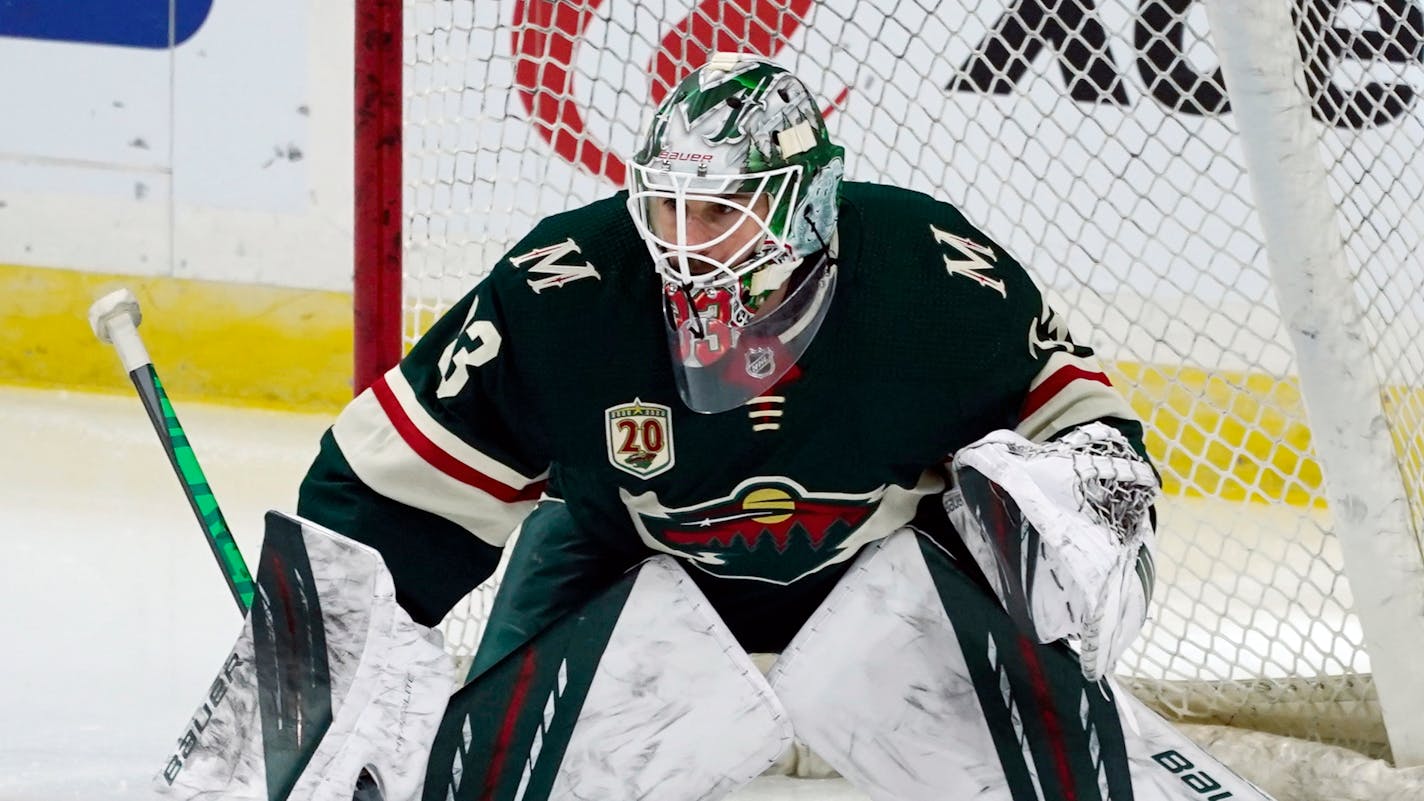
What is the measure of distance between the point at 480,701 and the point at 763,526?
326mm

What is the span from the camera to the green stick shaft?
205cm

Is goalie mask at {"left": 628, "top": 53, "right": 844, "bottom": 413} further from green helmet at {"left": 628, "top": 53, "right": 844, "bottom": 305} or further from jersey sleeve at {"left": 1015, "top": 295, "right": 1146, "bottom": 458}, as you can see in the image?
jersey sleeve at {"left": 1015, "top": 295, "right": 1146, "bottom": 458}

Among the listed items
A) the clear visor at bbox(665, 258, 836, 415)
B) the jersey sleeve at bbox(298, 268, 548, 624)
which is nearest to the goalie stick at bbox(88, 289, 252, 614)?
the jersey sleeve at bbox(298, 268, 548, 624)

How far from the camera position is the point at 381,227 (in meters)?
2.31

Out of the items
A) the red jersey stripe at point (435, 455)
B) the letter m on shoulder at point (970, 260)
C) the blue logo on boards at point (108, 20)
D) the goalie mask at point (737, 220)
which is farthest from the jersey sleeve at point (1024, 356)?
the blue logo on boards at point (108, 20)

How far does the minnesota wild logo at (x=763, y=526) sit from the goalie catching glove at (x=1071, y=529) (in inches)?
6.3

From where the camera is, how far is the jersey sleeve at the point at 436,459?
1.71m

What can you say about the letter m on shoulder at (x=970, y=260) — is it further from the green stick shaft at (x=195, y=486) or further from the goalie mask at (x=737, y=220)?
the green stick shaft at (x=195, y=486)

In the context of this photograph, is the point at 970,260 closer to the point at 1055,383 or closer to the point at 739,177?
the point at 1055,383

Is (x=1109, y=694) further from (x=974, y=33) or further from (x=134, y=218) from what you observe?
(x=134, y=218)

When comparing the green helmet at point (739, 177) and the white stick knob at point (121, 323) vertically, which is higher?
the green helmet at point (739, 177)

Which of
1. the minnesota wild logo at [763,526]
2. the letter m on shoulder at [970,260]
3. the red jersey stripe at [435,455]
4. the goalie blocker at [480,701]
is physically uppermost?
the letter m on shoulder at [970,260]

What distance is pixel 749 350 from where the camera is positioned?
168 cm

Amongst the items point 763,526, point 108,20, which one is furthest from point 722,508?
point 108,20
